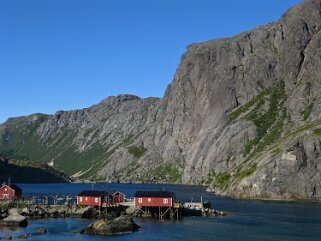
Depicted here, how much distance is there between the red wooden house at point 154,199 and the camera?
130500 mm

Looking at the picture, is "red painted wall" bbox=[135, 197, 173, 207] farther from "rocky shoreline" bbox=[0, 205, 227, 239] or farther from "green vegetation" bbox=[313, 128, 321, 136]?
"green vegetation" bbox=[313, 128, 321, 136]

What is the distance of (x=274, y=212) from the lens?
458 feet

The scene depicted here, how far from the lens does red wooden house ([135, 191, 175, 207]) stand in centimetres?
13050

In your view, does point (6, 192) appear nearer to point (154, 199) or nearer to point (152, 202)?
point (152, 202)

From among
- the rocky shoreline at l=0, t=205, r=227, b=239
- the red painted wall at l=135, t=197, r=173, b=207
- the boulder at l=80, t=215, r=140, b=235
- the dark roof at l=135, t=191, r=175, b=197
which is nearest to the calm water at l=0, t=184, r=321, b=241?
the boulder at l=80, t=215, r=140, b=235

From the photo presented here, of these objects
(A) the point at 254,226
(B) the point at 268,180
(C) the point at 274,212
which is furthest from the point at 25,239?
(B) the point at 268,180

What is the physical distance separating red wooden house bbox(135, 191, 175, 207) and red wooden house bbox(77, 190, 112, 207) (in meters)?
9.23

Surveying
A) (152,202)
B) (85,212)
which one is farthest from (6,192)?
(152,202)

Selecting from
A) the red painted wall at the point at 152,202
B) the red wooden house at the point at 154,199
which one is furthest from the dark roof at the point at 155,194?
the red painted wall at the point at 152,202

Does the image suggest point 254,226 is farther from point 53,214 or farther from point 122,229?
point 53,214

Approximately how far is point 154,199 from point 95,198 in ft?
56.8

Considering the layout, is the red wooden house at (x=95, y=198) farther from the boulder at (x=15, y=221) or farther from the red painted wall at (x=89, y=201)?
the boulder at (x=15, y=221)

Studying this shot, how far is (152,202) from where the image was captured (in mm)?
131625

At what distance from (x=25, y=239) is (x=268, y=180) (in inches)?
4467
